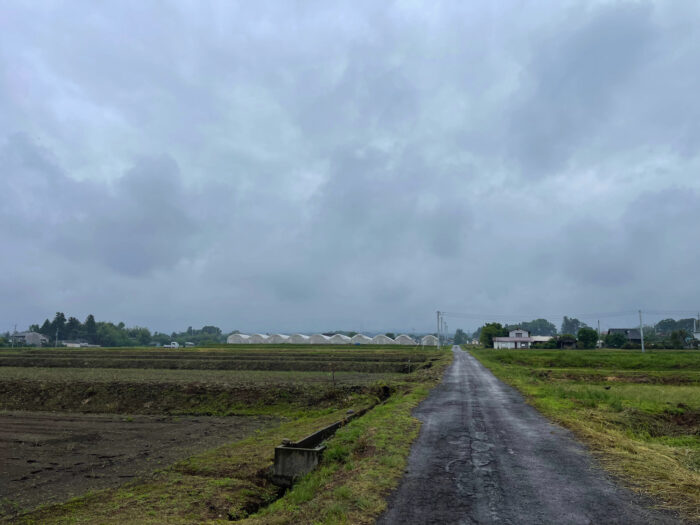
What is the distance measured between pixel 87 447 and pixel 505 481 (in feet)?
58.9

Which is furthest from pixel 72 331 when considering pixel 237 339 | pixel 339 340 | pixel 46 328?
pixel 339 340

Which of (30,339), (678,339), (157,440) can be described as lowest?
(157,440)

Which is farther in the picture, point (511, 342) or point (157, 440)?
point (511, 342)

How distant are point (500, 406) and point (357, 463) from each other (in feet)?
42.7

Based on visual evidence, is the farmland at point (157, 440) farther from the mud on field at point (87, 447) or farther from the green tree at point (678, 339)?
the green tree at point (678, 339)

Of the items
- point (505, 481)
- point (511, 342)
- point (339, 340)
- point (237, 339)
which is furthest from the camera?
point (339, 340)

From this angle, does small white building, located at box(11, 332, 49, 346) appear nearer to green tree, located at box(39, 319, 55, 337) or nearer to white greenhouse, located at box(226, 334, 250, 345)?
green tree, located at box(39, 319, 55, 337)

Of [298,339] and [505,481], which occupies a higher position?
[505,481]

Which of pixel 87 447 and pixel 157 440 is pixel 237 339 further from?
pixel 87 447

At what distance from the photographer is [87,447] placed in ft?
61.8

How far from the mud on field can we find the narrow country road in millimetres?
10144

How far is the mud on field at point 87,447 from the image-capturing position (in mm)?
13438

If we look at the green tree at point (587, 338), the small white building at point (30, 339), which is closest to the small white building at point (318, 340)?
the green tree at point (587, 338)

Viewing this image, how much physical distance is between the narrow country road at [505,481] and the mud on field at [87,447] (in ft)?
33.3
